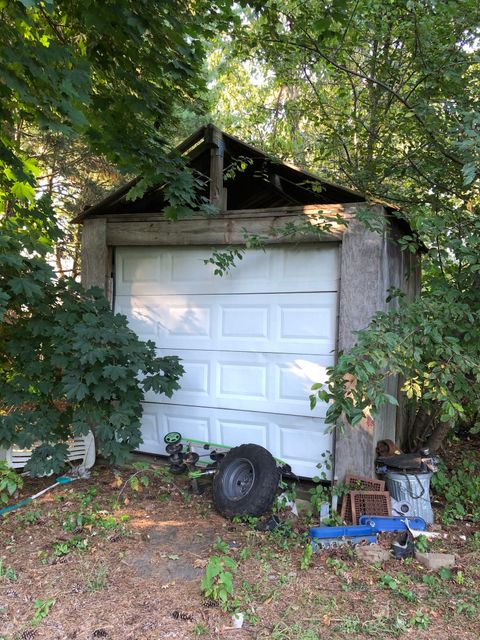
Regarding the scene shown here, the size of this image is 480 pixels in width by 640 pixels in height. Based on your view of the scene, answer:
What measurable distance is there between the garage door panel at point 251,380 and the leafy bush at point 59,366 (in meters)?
0.53

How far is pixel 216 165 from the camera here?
4547 mm

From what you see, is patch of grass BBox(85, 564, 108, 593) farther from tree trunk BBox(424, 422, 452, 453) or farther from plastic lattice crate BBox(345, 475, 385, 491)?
tree trunk BBox(424, 422, 452, 453)

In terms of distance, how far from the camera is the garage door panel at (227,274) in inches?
169

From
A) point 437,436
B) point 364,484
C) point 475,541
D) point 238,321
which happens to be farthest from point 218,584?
point 437,436

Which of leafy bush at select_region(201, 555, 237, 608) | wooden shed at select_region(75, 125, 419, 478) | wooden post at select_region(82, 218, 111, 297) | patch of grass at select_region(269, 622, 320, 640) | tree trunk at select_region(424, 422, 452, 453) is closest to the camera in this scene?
patch of grass at select_region(269, 622, 320, 640)

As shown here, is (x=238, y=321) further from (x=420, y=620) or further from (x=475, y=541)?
(x=420, y=620)

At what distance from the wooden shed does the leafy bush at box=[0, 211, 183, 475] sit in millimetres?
711

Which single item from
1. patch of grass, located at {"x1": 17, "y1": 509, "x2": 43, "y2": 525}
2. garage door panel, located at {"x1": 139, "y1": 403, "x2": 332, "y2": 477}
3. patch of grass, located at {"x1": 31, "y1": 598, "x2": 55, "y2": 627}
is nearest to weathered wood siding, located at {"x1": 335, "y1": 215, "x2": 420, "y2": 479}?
garage door panel, located at {"x1": 139, "y1": 403, "x2": 332, "y2": 477}

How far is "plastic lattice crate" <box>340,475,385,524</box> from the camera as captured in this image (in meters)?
3.64

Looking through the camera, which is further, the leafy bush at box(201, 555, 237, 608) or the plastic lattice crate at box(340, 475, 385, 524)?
the plastic lattice crate at box(340, 475, 385, 524)

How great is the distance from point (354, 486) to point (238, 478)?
979mm

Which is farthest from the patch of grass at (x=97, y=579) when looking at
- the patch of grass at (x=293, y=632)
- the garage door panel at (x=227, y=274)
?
the garage door panel at (x=227, y=274)

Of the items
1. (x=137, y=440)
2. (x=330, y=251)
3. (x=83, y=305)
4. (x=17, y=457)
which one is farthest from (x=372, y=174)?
(x=17, y=457)

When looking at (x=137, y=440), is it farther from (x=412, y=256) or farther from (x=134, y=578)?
(x=412, y=256)
